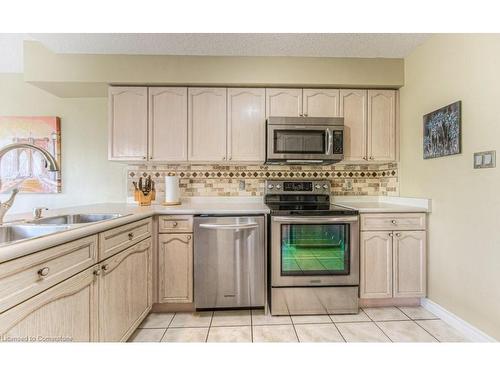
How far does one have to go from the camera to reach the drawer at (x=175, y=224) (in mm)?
2041

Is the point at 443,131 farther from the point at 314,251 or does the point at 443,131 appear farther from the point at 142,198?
the point at 142,198

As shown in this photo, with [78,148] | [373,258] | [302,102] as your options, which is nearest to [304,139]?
[302,102]

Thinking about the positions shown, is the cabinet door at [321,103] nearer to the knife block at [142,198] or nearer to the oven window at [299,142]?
the oven window at [299,142]

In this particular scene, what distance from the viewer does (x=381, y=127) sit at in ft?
8.03

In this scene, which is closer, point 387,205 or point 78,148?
point 387,205

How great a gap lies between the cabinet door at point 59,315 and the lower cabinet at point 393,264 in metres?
1.97

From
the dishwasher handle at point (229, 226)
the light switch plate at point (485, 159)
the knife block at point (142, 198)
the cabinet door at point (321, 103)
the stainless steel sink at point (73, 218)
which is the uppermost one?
the cabinet door at point (321, 103)

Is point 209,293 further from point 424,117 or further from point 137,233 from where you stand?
point 424,117

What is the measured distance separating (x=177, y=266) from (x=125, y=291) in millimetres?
520

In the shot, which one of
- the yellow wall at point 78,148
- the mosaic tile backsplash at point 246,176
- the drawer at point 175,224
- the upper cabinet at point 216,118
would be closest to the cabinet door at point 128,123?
the upper cabinet at point 216,118

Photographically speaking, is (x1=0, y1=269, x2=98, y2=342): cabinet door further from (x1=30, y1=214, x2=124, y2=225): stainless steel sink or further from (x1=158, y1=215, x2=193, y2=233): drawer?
(x1=158, y1=215, x2=193, y2=233): drawer

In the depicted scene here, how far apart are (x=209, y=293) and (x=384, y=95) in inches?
98.9

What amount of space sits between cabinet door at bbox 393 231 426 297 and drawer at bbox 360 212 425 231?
0.20 ft
